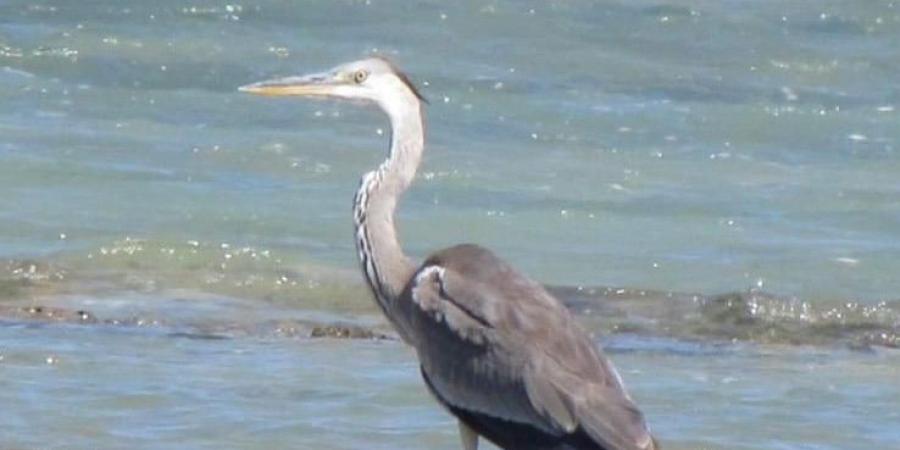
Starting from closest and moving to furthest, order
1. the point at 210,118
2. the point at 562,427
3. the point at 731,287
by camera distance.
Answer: the point at 562,427
the point at 731,287
the point at 210,118

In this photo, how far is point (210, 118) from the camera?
15.5 meters

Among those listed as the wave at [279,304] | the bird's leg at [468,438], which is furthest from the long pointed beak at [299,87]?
the wave at [279,304]

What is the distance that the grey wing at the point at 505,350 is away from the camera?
604 centimetres

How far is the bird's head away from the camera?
6.86m

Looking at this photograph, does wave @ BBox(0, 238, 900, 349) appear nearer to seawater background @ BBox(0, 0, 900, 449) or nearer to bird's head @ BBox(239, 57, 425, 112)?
seawater background @ BBox(0, 0, 900, 449)

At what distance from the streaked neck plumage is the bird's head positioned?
1cm

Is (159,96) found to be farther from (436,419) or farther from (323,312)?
(436,419)

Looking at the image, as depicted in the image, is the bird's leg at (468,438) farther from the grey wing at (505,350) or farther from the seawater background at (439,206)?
the seawater background at (439,206)

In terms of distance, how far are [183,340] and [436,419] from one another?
1603 millimetres

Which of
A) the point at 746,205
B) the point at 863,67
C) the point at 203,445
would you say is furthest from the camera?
the point at 863,67

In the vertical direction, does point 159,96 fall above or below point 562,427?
below

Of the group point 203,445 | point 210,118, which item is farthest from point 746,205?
point 203,445

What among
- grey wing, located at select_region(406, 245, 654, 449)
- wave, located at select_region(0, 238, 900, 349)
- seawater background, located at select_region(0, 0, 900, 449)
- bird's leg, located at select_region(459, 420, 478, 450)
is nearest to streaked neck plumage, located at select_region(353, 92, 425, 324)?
grey wing, located at select_region(406, 245, 654, 449)

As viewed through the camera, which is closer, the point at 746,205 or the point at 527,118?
the point at 746,205
